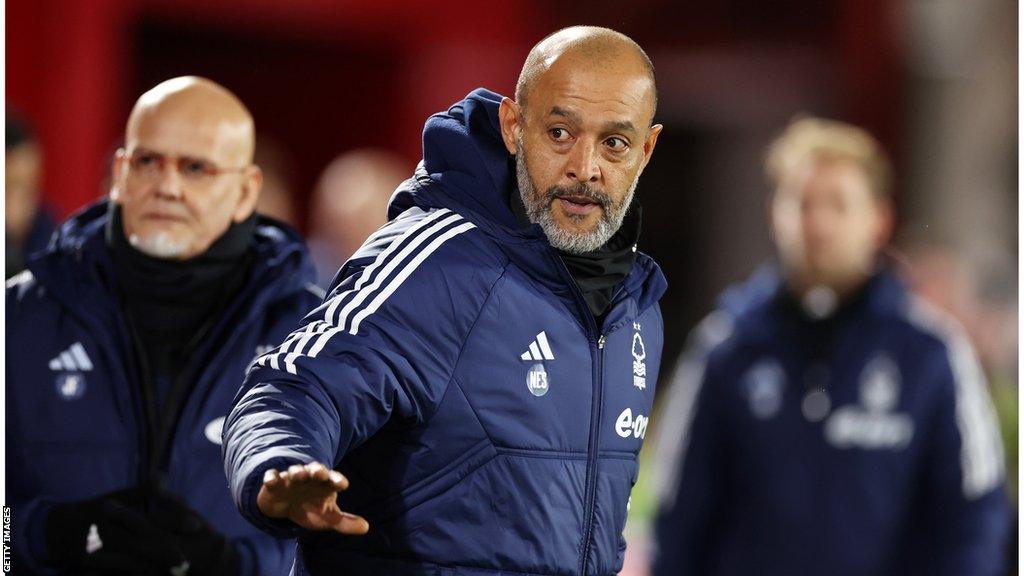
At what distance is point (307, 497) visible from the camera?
2.07 m

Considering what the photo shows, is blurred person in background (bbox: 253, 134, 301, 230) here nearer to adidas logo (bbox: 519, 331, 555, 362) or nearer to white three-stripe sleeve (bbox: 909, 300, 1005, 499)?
adidas logo (bbox: 519, 331, 555, 362)

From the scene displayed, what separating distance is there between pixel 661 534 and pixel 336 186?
1.99m

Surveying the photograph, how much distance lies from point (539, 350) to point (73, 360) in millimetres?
1107

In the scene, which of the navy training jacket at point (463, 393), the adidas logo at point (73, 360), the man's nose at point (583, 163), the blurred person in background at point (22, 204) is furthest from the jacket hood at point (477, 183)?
the blurred person in background at point (22, 204)

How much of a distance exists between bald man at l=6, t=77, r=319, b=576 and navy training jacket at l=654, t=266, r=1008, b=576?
208 centimetres

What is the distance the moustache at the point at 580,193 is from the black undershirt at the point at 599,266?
6 centimetres

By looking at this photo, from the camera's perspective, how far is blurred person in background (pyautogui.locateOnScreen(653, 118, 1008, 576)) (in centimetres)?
484

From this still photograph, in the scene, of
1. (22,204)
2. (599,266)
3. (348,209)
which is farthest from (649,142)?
(348,209)

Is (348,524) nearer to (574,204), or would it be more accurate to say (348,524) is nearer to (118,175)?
(574,204)

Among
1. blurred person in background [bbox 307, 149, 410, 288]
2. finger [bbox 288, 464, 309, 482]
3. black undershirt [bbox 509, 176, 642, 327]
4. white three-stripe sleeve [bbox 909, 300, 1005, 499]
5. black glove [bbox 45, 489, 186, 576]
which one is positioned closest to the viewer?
finger [bbox 288, 464, 309, 482]

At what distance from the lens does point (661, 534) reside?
5219 millimetres

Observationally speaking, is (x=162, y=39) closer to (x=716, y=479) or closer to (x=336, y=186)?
(x=336, y=186)

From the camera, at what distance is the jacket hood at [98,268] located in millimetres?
3244

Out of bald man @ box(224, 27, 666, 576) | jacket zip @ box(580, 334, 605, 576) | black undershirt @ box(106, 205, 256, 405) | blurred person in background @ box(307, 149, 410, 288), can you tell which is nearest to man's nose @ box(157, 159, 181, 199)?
black undershirt @ box(106, 205, 256, 405)
